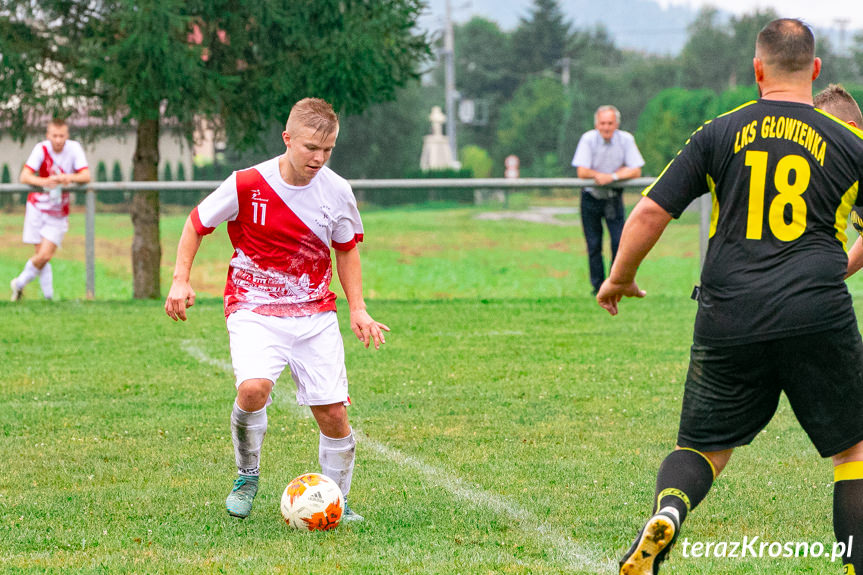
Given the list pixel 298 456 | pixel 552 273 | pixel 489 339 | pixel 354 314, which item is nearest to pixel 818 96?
pixel 354 314

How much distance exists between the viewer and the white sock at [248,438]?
5.53 m

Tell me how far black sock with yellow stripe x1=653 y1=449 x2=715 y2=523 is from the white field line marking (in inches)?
19.3

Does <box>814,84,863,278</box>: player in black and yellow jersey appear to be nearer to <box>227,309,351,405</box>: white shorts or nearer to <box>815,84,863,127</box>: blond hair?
<box>815,84,863,127</box>: blond hair

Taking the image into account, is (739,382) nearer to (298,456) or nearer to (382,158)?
(298,456)

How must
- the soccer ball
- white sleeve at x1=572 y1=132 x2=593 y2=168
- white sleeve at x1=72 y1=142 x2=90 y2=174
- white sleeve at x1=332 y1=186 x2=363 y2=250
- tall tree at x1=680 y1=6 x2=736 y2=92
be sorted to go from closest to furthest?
the soccer ball → white sleeve at x1=332 y1=186 x2=363 y2=250 → white sleeve at x1=572 y1=132 x2=593 y2=168 → white sleeve at x1=72 y1=142 x2=90 y2=174 → tall tree at x1=680 y1=6 x2=736 y2=92

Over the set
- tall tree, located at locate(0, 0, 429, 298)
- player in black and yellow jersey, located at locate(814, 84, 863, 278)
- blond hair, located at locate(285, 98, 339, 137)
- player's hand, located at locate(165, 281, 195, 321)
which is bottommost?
player's hand, located at locate(165, 281, 195, 321)

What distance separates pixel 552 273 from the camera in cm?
1602

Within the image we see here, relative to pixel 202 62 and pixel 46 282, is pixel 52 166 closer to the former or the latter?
pixel 46 282

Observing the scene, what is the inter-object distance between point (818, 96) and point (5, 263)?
12.7m

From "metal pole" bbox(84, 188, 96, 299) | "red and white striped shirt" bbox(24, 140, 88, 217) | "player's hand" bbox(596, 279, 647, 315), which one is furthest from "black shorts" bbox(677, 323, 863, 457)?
"metal pole" bbox(84, 188, 96, 299)

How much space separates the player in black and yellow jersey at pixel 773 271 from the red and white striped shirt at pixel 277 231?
5.84ft

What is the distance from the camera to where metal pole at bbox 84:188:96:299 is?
15.4m

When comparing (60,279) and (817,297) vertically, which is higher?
(817,297)

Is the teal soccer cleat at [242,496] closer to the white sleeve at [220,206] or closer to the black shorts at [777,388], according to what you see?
the white sleeve at [220,206]
